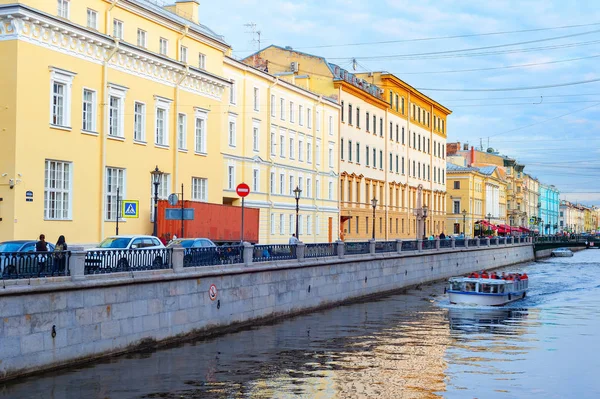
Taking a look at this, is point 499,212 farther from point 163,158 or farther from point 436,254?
point 163,158

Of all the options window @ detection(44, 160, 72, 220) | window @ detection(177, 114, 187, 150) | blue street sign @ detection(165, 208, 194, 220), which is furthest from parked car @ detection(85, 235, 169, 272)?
window @ detection(177, 114, 187, 150)

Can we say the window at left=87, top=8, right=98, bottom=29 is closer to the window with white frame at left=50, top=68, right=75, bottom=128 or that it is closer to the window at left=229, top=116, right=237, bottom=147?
the window with white frame at left=50, top=68, right=75, bottom=128

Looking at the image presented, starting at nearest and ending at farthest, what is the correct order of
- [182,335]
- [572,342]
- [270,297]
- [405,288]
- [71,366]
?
[71,366] < [182,335] < [572,342] < [270,297] < [405,288]

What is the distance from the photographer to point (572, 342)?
28.8m

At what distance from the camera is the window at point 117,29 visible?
39719 millimetres

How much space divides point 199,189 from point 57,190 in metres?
12.2

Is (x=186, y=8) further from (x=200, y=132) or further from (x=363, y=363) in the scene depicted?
(x=363, y=363)

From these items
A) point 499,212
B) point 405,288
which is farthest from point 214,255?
point 499,212

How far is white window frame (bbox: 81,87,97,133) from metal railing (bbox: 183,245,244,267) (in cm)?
1090

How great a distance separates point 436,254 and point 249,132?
586 inches

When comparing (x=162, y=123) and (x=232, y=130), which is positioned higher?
(x=232, y=130)

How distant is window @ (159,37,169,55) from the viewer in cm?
4350

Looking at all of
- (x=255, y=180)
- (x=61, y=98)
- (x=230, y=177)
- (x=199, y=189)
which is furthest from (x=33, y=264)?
(x=255, y=180)

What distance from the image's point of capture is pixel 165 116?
43500 mm
